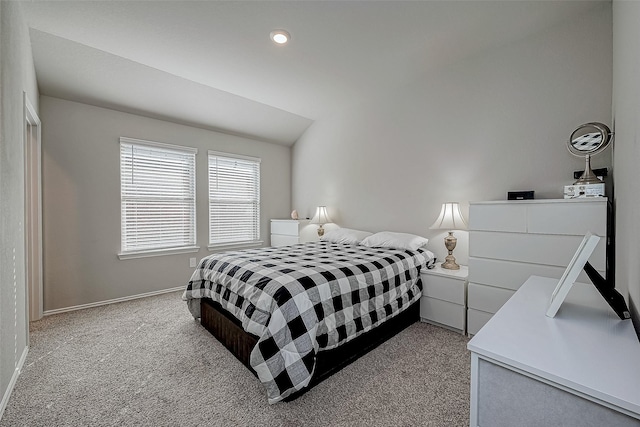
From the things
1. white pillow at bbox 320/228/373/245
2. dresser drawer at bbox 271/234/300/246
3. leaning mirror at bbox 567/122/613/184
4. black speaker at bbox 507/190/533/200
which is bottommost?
dresser drawer at bbox 271/234/300/246

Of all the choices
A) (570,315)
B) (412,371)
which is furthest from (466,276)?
(570,315)

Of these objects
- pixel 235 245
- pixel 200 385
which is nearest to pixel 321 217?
pixel 235 245

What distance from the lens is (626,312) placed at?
1.03 m

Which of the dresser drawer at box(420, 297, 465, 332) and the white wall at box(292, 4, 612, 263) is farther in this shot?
the dresser drawer at box(420, 297, 465, 332)

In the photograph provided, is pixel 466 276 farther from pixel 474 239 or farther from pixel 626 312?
pixel 626 312

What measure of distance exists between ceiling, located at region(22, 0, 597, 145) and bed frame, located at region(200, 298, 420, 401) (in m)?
2.46

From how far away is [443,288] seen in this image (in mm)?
2637

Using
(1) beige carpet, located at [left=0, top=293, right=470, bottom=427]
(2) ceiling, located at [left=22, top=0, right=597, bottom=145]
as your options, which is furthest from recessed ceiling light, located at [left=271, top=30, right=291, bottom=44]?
(1) beige carpet, located at [left=0, top=293, right=470, bottom=427]

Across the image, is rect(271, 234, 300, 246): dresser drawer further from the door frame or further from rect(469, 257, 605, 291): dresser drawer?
the door frame

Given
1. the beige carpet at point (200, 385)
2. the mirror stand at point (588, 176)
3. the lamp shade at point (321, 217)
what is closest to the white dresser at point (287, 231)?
the lamp shade at point (321, 217)

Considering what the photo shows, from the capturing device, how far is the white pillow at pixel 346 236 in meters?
3.53

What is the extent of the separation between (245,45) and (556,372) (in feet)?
10.2

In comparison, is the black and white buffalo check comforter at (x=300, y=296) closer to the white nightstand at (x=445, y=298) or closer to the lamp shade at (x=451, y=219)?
the white nightstand at (x=445, y=298)

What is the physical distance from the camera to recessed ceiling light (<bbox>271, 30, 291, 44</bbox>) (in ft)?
8.18
